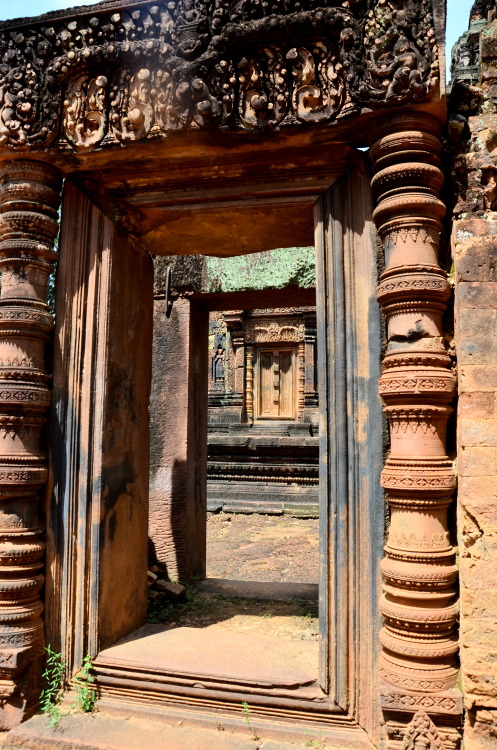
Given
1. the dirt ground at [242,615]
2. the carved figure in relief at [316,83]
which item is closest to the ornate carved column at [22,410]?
the dirt ground at [242,615]

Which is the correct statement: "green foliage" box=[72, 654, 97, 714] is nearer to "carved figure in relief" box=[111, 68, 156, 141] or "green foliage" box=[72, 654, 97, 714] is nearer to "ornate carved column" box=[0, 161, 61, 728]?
"ornate carved column" box=[0, 161, 61, 728]

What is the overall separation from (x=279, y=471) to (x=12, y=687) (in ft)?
28.5

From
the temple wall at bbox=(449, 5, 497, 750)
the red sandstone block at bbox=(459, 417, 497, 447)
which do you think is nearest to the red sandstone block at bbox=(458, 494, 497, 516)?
the temple wall at bbox=(449, 5, 497, 750)

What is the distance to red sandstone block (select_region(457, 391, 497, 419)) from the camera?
2.24 metres

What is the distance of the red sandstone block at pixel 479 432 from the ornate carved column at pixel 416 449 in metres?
0.11

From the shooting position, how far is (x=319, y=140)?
8.73 feet

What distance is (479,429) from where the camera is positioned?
2.24 metres

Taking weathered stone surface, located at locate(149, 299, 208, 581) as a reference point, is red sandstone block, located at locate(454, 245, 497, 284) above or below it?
above

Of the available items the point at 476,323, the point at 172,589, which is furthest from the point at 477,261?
the point at 172,589

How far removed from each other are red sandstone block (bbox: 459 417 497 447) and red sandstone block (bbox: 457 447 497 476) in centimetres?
3

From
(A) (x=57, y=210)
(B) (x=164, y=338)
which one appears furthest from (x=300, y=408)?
(A) (x=57, y=210)

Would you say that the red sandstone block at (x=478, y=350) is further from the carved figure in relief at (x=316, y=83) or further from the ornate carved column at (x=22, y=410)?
the ornate carved column at (x=22, y=410)

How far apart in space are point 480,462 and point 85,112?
8.77 feet

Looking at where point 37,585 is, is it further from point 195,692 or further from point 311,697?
point 311,697
